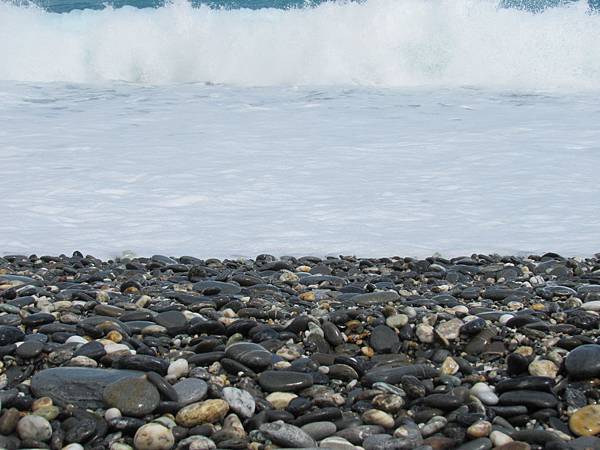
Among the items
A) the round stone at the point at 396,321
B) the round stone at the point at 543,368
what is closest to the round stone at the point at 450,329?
the round stone at the point at 396,321

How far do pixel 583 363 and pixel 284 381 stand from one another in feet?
3.13

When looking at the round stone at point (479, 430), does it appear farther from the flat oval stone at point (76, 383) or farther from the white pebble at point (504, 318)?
the flat oval stone at point (76, 383)

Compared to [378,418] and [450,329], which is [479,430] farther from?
[450,329]

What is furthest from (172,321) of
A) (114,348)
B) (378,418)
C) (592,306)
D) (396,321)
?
(592,306)

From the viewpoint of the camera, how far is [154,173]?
23.2 feet

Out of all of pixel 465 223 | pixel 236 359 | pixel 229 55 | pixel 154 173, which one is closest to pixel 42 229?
Result: pixel 154 173

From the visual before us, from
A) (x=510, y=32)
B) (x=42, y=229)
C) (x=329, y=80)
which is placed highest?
(x=510, y=32)

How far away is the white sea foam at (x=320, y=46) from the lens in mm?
14070

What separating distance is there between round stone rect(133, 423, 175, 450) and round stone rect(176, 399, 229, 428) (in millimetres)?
92

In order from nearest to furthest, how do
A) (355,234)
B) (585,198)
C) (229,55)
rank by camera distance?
(355,234) → (585,198) → (229,55)

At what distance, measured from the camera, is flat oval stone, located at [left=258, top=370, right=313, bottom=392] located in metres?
2.67

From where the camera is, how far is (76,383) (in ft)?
8.53

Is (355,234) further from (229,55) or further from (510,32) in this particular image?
(510,32)

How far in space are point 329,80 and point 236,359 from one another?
11139mm
